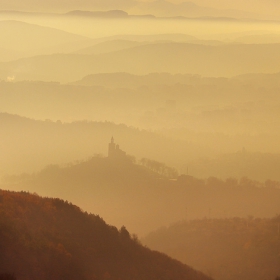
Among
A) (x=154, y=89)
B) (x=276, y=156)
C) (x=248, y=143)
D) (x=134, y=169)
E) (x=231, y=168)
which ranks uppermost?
(x=154, y=89)

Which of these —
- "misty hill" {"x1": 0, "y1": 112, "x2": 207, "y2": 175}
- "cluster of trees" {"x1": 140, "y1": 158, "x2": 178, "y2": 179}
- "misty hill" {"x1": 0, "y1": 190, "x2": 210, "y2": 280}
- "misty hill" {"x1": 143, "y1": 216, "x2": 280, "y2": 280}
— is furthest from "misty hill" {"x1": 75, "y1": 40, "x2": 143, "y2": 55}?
"misty hill" {"x1": 0, "y1": 190, "x2": 210, "y2": 280}

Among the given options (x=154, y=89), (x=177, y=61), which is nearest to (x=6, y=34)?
(x=154, y=89)

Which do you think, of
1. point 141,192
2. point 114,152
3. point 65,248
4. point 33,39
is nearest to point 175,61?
point 33,39

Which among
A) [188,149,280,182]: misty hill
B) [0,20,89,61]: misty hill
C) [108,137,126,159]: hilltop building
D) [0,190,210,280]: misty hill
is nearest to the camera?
[0,190,210,280]: misty hill

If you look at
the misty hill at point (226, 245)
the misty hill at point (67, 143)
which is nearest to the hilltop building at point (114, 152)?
the misty hill at point (67, 143)

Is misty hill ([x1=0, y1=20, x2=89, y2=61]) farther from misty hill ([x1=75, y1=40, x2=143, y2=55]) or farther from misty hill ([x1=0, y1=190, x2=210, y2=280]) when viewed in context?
misty hill ([x1=0, y1=190, x2=210, y2=280])

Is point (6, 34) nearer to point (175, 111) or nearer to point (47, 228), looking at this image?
point (175, 111)
